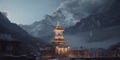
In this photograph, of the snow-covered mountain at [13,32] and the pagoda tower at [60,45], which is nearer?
the pagoda tower at [60,45]

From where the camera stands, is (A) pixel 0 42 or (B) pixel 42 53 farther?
(B) pixel 42 53

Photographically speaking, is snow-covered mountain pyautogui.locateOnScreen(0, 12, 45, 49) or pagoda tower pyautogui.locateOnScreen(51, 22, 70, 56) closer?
pagoda tower pyautogui.locateOnScreen(51, 22, 70, 56)

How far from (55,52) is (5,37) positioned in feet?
78.8

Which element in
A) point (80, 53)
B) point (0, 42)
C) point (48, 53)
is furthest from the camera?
point (80, 53)

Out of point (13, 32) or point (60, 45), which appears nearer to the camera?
point (60, 45)

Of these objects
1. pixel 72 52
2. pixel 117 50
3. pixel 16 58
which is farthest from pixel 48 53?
pixel 16 58

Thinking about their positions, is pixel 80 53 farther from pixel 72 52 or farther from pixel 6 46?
pixel 6 46

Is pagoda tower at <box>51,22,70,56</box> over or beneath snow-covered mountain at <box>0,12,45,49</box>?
beneath

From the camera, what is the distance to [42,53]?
230 ft

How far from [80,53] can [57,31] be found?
34.3 ft

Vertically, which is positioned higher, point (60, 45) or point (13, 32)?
point (13, 32)

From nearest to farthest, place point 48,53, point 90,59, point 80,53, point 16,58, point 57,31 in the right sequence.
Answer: point 16,58
point 90,59
point 48,53
point 80,53
point 57,31

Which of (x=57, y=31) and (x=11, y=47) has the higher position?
(x=57, y=31)

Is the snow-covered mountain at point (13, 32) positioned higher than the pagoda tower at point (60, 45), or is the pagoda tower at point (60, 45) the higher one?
the snow-covered mountain at point (13, 32)
